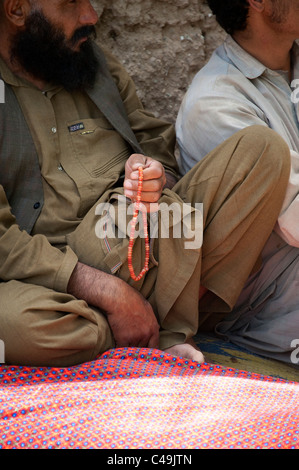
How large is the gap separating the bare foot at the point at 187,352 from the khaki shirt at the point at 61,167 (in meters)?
0.49

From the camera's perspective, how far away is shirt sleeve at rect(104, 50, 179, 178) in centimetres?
326

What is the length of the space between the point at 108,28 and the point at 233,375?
228cm

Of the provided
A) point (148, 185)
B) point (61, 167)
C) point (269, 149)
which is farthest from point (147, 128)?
point (269, 149)

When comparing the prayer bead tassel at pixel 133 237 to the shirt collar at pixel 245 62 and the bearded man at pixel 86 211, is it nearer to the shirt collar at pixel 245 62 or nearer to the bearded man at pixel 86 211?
the bearded man at pixel 86 211

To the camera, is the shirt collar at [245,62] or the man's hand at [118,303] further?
the shirt collar at [245,62]

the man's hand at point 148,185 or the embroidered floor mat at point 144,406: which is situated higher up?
the man's hand at point 148,185

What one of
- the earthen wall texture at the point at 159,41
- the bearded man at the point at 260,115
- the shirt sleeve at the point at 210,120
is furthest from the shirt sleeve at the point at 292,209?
the earthen wall texture at the point at 159,41

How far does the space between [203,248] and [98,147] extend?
2.30ft

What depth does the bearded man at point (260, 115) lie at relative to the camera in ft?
9.73

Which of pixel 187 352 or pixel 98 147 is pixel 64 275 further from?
pixel 98 147

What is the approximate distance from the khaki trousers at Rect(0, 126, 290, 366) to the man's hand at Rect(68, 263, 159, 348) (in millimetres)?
41

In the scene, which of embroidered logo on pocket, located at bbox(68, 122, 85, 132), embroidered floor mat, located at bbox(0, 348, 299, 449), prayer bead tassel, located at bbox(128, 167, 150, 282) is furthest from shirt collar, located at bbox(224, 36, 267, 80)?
embroidered floor mat, located at bbox(0, 348, 299, 449)

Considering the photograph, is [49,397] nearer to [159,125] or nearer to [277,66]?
[159,125]
